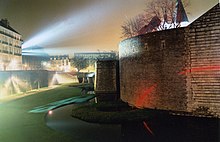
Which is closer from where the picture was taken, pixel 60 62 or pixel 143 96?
pixel 143 96

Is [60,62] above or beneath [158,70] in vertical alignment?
above

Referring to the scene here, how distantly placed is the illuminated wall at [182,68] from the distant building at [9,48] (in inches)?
1874

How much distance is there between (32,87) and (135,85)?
23977 mm

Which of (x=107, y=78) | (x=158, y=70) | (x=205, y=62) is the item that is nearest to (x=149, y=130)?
(x=205, y=62)

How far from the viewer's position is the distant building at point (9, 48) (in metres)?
55.2

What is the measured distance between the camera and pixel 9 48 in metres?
59.4

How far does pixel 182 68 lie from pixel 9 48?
56358 mm

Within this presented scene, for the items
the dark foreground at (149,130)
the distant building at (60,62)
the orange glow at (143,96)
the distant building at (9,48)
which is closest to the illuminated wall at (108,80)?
the orange glow at (143,96)

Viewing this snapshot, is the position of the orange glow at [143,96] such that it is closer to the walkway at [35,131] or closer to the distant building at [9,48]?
the walkway at [35,131]

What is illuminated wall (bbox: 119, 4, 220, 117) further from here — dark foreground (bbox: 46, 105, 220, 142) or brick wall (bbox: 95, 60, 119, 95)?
brick wall (bbox: 95, 60, 119, 95)

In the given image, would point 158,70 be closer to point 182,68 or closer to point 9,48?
point 182,68

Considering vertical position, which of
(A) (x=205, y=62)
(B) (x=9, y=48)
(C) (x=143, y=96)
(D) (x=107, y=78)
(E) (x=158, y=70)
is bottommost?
(C) (x=143, y=96)

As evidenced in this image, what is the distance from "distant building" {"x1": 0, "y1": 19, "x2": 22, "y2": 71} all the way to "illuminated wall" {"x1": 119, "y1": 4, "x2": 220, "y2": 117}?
4760 cm

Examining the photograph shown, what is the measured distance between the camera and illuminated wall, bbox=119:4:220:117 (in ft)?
36.0
